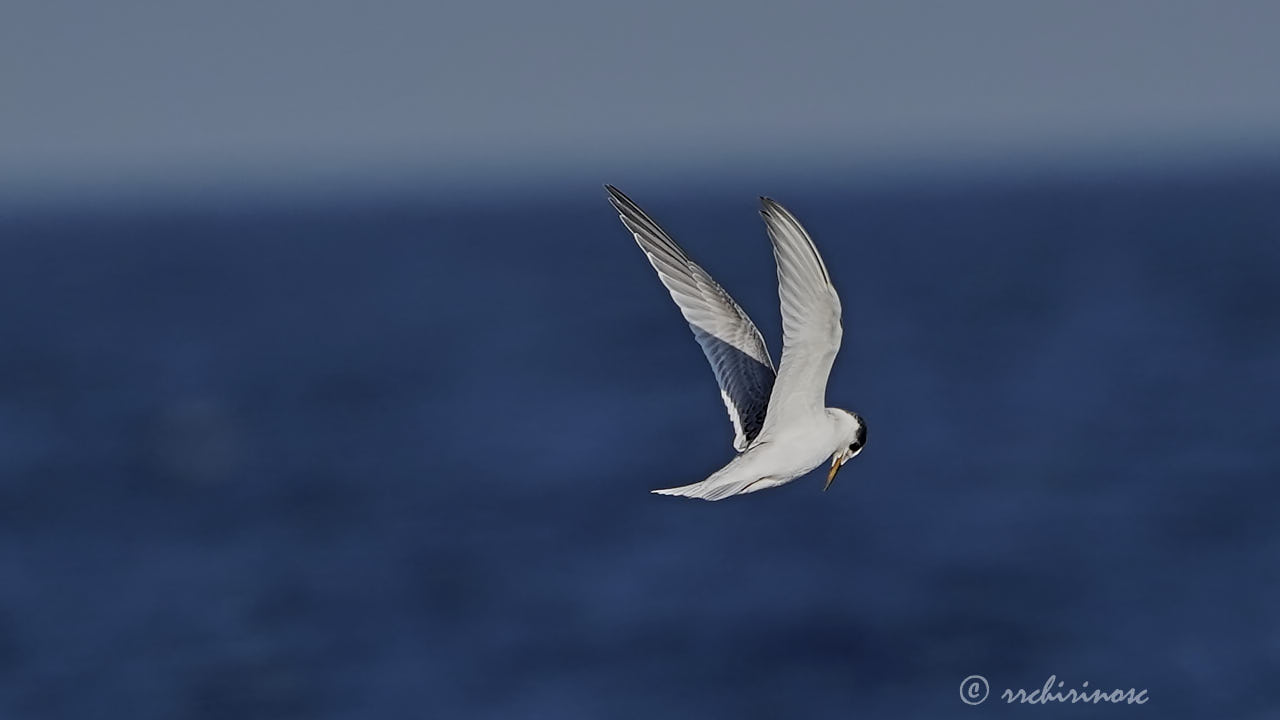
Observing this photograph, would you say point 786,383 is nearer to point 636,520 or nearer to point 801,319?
point 801,319

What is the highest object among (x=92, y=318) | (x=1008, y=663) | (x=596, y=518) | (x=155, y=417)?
(x=92, y=318)

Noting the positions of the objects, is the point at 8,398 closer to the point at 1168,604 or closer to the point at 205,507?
the point at 205,507

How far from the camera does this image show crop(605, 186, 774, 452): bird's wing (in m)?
18.3

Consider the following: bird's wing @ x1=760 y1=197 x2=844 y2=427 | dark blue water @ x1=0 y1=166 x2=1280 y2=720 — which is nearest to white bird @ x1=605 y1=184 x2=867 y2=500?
bird's wing @ x1=760 y1=197 x2=844 y2=427

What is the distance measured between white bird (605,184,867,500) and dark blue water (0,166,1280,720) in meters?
23.6

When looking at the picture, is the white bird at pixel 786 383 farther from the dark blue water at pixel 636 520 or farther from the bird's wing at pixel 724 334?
the dark blue water at pixel 636 520

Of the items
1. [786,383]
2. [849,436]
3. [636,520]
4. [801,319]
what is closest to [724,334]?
[786,383]

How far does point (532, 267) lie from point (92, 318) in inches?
1264

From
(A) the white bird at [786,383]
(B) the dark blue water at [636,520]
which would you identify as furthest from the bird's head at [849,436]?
(B) the dark blue water at [636,520]

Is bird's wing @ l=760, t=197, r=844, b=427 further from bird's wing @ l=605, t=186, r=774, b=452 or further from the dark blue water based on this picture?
the dark blue water

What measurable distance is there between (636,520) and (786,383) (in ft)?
120

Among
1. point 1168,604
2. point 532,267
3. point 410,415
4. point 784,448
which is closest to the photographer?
point 784,448

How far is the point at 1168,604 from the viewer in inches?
1876

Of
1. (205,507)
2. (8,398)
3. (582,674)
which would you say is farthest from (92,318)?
(582,674)
